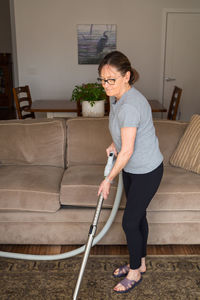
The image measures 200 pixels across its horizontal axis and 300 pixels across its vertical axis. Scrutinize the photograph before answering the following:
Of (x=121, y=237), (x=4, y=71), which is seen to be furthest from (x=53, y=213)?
(x=4, y=71)

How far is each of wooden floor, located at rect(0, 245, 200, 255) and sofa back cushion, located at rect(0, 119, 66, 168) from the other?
684 millimetres

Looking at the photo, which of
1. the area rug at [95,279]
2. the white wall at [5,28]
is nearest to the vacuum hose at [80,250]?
the area rug at [95,279]

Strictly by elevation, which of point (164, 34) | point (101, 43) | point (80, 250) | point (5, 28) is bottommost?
point (80, 250)

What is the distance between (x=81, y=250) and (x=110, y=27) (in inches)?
166

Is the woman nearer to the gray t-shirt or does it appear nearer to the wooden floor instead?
the gray t-shirt

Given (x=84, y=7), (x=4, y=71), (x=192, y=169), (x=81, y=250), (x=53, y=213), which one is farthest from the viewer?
(x=4, y=71)

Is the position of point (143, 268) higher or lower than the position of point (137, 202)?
lower

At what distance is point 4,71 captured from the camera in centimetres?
765

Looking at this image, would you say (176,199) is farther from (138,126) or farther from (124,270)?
(138,126)

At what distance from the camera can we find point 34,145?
2682 millimetres

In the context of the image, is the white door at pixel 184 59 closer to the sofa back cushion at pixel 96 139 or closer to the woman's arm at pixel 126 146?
the sofa back cushion at pixel 96 139

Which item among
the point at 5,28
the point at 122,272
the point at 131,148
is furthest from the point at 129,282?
the point at 5,28

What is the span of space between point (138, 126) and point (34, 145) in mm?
1322

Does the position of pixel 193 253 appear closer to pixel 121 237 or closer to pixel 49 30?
pixel 121 237
